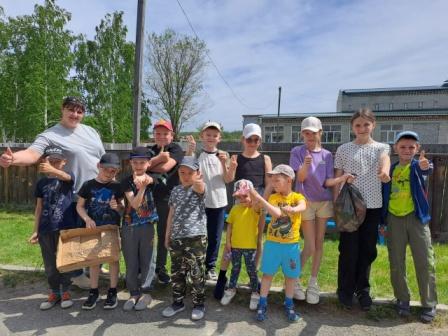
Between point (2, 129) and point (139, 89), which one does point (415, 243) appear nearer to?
point (139, 89)

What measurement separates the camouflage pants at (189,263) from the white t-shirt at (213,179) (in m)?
0.51

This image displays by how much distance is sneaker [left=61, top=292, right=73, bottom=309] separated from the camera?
11.2 feet

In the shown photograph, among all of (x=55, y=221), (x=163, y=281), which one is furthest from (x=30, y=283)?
(x=163, y=281)

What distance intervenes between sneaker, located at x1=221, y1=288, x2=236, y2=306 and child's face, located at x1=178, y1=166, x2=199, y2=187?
1.23 metres

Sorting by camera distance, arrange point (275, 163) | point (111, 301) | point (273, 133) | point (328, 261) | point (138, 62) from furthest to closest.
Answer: point (273, 133), point (275, 163), point (138, 62), point (328, 261), point (111, 301)

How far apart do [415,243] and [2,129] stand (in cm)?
2270

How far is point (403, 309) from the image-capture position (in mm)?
3238

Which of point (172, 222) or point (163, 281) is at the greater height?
point (172, 222)

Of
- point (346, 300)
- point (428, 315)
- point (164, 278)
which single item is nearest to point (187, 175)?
point (164, 278)

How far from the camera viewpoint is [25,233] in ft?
21.0

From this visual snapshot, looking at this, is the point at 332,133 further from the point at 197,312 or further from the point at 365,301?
the point at 197,312

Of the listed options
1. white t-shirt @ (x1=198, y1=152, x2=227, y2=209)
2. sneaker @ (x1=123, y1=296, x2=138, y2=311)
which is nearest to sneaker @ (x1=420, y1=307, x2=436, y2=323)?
white t-shirt @ (x1=198, y1=152, x2=227, y2=209)

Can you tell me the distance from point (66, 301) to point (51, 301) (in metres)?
0.17

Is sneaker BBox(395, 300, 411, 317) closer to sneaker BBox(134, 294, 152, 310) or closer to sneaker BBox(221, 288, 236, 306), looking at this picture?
sneaker BBox(221, 288, 236, 306)
